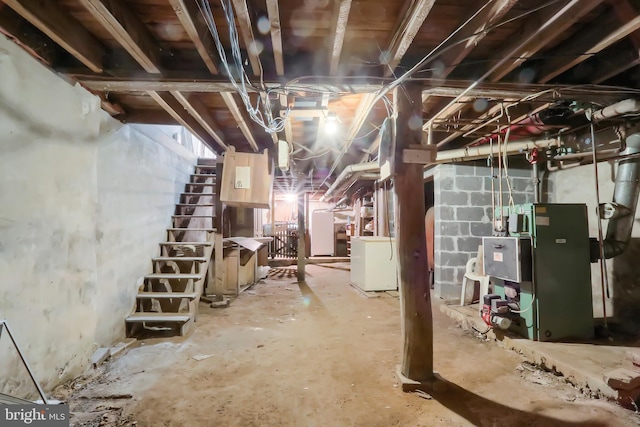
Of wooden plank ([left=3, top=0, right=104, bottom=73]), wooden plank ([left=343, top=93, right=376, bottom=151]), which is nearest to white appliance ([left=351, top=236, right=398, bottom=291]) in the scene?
wooden plank ([left=343, top=93, right=376, bottom=151])

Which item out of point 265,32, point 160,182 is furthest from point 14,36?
point 160,182

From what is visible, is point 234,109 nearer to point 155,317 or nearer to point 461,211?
Answer: point 155,317

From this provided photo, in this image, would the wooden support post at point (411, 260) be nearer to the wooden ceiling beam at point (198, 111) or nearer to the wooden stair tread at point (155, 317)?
the wooden ceiling beam at point (198, 111)

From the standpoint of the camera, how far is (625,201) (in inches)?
105

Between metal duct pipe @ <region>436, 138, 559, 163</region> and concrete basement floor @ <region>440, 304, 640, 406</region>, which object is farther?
metal duct pipe @ <region>436, 138, 559, 163</region>

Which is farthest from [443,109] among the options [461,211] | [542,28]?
[461,211]

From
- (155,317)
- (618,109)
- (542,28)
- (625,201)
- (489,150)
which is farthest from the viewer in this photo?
(489,150)

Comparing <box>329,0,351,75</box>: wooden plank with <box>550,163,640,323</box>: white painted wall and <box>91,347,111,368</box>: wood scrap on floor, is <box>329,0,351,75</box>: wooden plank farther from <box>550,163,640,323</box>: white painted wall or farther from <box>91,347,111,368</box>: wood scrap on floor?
<box>550,163,640,323</box>: white painted wall

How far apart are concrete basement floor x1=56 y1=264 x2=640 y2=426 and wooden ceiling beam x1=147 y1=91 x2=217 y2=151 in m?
2.20

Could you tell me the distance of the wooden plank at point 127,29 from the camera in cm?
Result: 156

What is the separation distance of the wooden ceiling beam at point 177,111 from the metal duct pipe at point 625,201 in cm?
401

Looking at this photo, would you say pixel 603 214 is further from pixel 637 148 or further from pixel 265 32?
pixel 265 32

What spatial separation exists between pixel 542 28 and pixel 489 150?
6.96 feet

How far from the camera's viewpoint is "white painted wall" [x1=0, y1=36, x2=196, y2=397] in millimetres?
1721
